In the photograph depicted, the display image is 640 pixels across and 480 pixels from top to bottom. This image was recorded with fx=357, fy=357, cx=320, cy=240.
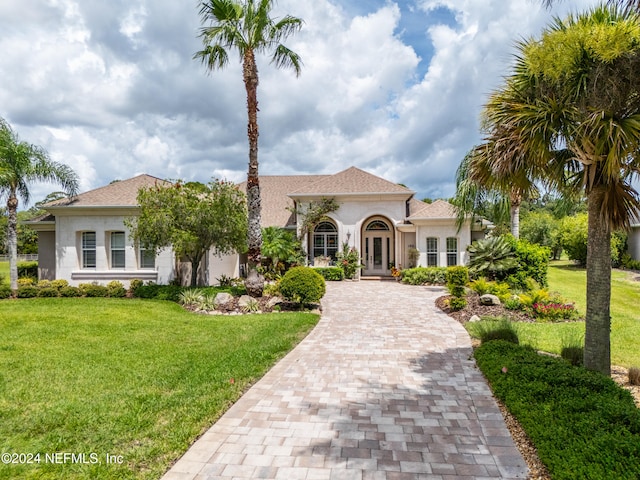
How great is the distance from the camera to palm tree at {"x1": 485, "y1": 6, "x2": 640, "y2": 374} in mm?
5066

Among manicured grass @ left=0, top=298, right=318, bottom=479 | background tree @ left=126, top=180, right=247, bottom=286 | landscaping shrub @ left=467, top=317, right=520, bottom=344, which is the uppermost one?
background tree @ left=126, top=180, right=247, bottom=286

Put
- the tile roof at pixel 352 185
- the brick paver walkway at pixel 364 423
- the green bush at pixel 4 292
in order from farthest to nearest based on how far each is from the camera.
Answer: the tile roof at pixel 352 185 → the green bush at pixel 4 292 → the brick paver walkway at pixel 364 423

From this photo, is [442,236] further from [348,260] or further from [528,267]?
[528,267]

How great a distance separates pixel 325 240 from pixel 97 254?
13.3 metres

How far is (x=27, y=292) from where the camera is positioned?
54.4 ft

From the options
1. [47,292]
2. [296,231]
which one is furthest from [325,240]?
[47,292]

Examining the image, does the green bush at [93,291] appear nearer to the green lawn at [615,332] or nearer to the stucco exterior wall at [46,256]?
the stucco exterior wall at [46,256]

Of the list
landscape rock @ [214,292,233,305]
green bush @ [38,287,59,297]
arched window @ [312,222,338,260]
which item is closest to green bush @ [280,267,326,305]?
landscape rock @ [214,292,233,305]

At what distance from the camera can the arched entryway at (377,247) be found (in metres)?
24.3

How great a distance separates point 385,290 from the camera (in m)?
17.9

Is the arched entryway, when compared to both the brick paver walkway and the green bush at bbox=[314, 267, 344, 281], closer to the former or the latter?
the green bush at bbox=[314, 267, 344, 281]

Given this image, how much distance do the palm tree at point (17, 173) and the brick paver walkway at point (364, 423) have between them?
17258 mm

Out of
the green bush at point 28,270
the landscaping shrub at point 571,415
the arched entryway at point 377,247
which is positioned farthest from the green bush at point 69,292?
the landscaping shrub at point 571,415

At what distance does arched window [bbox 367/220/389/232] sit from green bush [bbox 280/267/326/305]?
1206 cm
